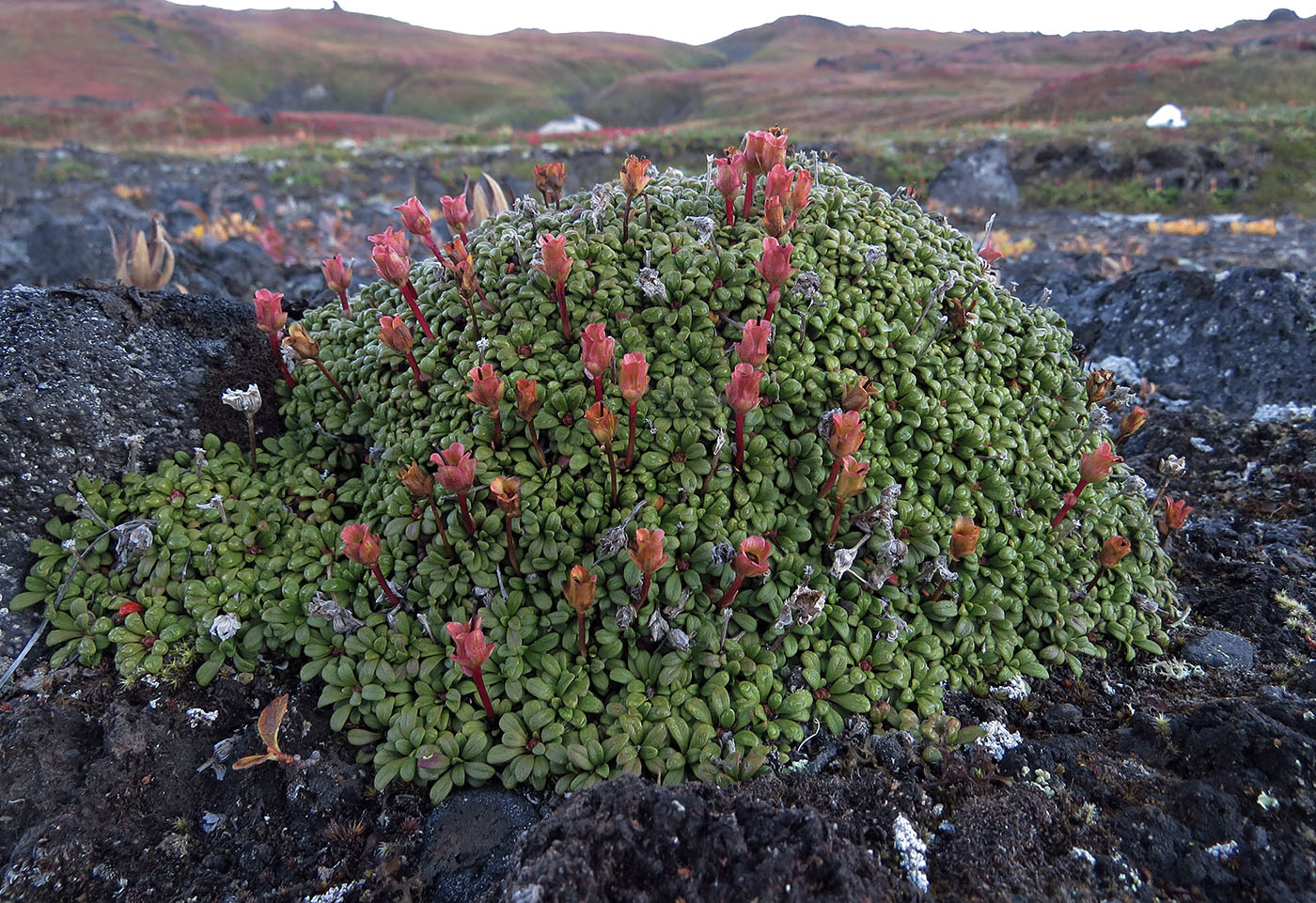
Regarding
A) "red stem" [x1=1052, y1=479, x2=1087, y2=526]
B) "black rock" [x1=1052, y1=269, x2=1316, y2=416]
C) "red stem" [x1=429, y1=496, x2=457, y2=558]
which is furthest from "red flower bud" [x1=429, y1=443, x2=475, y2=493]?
"black rock" [x1=1052, y1=269, x2=1316, y2=416]

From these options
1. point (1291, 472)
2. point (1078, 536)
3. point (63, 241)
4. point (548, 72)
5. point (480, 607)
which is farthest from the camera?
point (548, 72)

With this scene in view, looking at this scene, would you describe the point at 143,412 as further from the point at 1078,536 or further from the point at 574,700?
the point at 1078,536

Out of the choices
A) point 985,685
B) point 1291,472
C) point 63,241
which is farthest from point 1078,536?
point 63,241

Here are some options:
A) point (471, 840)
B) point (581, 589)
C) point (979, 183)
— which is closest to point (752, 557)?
point (581, 589)

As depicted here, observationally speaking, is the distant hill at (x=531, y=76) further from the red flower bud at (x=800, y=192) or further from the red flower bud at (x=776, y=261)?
the red flower bud at (x=776, y=261)

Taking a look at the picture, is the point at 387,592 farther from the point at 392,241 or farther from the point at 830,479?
the point at 830,479
